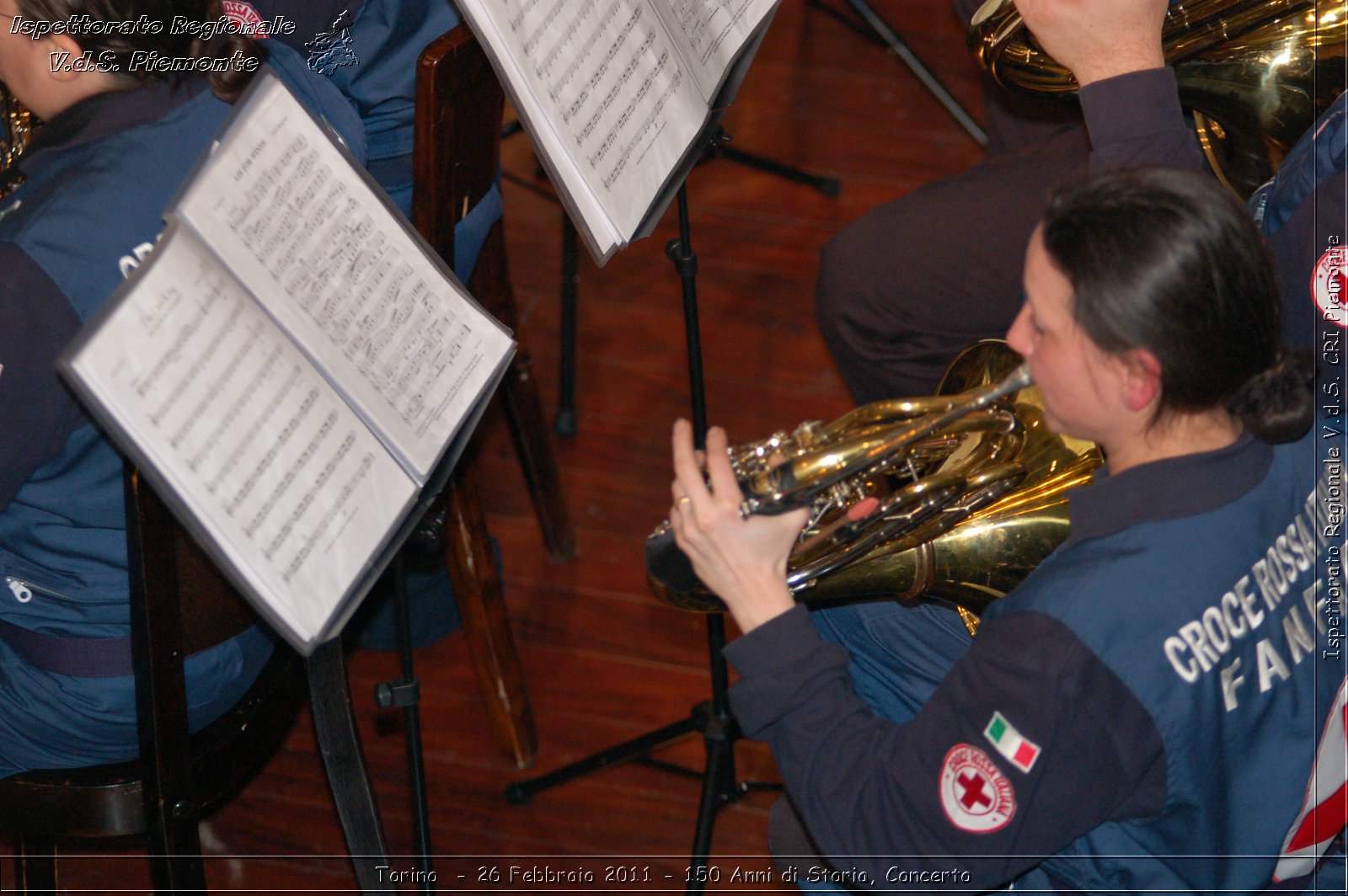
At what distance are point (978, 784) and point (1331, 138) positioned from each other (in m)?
0.74

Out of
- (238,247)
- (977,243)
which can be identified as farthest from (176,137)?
(977,243)

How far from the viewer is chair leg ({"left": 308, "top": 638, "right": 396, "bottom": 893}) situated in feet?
4.00

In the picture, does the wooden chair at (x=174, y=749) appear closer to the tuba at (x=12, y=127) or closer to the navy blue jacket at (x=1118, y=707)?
the navy blue jacket at (x=1118, y=707)

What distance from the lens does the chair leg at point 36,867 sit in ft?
5.15

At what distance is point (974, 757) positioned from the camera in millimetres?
973

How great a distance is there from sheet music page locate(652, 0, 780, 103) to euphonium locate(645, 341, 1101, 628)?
0.43 meters

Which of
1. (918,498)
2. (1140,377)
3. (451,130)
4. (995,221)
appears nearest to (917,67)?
(995,221)

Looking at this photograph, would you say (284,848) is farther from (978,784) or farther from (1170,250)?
(1170,250)

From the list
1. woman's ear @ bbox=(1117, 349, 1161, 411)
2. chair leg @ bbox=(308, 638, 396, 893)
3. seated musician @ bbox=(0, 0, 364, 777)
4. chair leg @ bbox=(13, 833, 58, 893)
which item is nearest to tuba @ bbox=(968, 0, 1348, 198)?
woman's ear @ bbox=(1117, 349, 1161, 411)

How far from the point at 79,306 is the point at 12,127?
521 mm

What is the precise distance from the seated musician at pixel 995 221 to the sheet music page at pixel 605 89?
383mm

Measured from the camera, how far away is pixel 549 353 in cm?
249

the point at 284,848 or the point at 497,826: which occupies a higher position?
the point at 284,848
